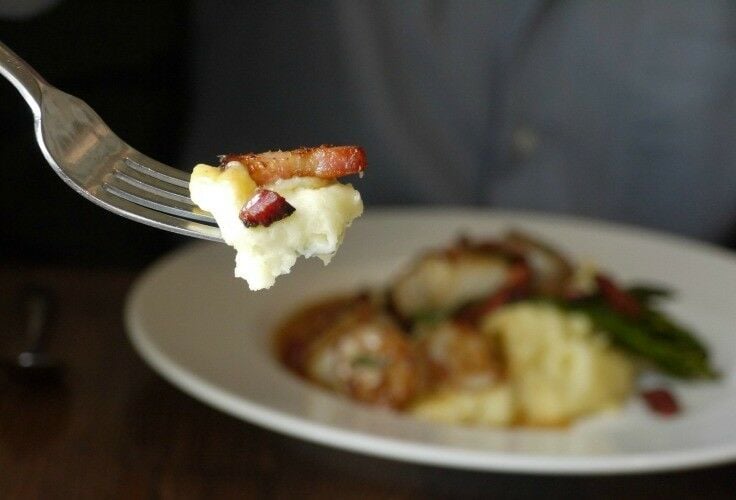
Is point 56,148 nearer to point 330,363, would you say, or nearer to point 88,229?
point 330,363

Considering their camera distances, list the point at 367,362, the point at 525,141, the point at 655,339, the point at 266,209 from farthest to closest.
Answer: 1. the point at 525,141
2. the point at 655,339
3. the point at 367,362
4. the point at 266,209

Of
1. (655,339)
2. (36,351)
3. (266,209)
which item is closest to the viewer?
(266,209)

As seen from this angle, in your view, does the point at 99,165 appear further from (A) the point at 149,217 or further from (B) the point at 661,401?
(B) the point at 661,401

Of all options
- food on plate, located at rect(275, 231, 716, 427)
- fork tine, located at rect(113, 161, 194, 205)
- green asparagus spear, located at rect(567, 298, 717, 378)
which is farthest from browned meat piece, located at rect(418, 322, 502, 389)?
fork tine, located at rect(113, 161, 194, 205)

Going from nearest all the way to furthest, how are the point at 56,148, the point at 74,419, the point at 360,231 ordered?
1. the point at 56,148
2. the point at 74,419
3. the point at 360,231

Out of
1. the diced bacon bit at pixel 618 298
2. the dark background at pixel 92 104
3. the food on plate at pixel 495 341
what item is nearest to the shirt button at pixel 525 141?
→ the food on plate at pixel 495 341

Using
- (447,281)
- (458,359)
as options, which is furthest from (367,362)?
(447,281)

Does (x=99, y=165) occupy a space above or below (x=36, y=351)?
above

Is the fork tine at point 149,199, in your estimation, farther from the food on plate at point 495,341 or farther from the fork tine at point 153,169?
the food on plate at point 495,341

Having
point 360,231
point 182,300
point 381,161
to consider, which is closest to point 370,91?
point 381,161
